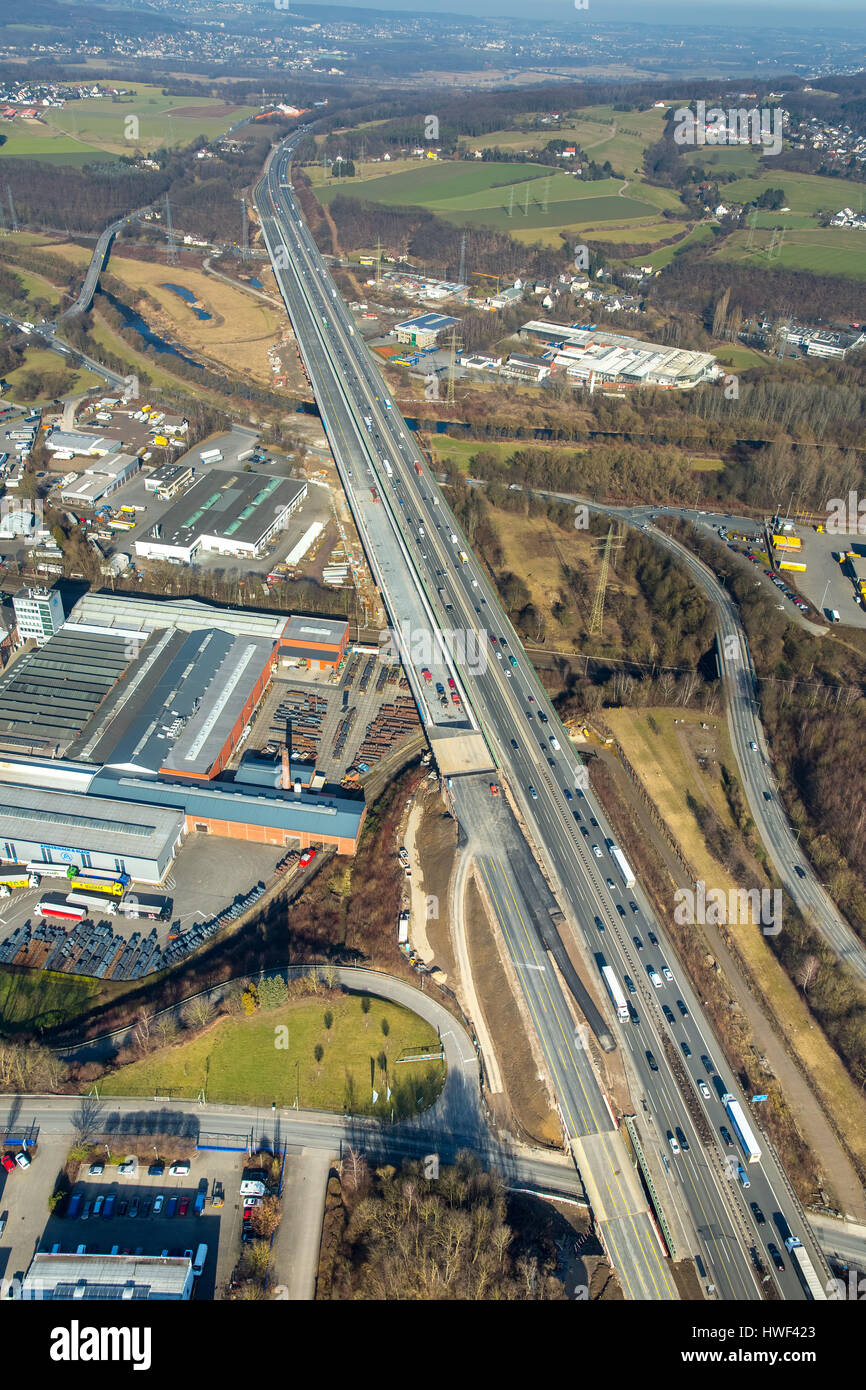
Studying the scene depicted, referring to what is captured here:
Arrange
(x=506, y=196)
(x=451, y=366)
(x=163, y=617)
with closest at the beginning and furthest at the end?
(x=163, y=617)
(x=451, y=366)
(x=506, y=196)

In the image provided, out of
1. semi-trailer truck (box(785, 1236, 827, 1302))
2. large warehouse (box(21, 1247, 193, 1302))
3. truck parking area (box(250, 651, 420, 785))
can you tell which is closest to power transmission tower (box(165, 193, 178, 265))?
truck parking area (box(250, 651, 420, 785))

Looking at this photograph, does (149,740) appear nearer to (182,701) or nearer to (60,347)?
(182,701)

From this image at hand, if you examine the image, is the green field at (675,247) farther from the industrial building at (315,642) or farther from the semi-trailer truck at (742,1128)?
the semi-trailer truck at (742,1128)

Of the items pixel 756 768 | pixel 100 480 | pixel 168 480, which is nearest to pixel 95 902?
pixel 756 768

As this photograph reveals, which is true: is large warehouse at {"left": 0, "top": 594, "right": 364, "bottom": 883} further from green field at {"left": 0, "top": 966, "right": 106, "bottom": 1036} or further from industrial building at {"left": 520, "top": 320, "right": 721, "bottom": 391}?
industrial building at {"left": 520, "top": 320, "right": 721, "bottom": 391}

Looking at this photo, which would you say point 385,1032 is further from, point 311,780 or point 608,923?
point 311,780
